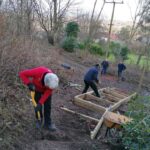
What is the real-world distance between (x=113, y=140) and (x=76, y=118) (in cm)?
202

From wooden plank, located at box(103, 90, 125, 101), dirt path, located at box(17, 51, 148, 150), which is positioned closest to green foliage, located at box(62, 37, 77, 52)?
wooden plank, located at box(103, 90, 125, 101)

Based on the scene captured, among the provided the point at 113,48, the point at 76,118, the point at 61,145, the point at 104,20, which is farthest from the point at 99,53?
the point at 61,145

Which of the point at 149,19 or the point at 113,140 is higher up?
the point at 149,19

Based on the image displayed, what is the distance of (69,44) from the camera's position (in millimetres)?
28156

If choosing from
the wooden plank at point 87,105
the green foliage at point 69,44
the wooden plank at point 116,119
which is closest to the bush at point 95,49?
the green foliage at point 69,44

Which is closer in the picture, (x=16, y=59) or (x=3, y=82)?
(x=3, y=82)

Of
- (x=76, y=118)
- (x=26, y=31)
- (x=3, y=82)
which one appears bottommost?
(x=76, y=118)

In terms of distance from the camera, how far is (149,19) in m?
31.4

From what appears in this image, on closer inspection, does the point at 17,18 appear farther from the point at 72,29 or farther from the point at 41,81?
the point at 72,29

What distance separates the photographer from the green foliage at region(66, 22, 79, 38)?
29.7 m

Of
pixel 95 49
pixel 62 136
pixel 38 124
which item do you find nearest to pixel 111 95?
pixel 62 136

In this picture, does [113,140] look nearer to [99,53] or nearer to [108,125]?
[108,125]

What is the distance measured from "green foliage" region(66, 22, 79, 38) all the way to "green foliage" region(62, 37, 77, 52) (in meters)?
1.87

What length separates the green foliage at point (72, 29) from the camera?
2969 centimetres
